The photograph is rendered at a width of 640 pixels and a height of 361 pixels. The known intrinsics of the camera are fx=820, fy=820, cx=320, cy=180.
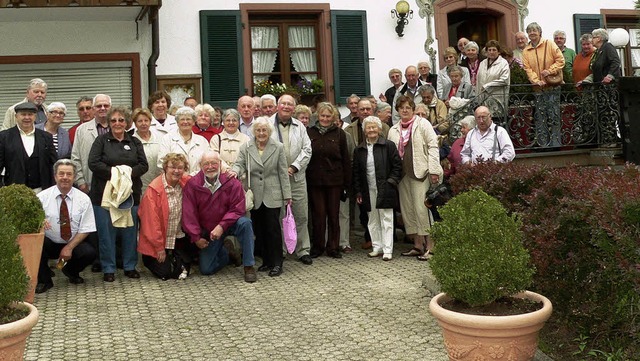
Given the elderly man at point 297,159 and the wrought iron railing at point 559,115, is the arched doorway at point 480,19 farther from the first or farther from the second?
the elderly man at point 297,159

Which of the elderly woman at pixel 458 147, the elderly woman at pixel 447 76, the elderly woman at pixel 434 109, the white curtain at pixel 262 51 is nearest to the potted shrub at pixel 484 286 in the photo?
the elderly woman at pixel 458 147

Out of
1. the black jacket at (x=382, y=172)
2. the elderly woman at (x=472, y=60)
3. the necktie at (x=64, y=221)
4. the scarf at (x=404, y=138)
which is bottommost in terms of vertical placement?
the necktie at (x=64, y=221)

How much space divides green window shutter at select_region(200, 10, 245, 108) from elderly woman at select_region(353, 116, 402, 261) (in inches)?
162

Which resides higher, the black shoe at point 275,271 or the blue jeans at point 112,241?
the blue jeans at point 112,241

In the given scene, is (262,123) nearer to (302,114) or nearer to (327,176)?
(327,176)

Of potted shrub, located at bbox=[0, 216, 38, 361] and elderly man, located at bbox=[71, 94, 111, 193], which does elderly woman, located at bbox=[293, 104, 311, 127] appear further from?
potted shrub, located at bbox=[0, 216, 38, 361]

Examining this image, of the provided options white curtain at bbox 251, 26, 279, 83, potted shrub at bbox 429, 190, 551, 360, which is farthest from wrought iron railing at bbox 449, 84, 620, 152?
potted shrub at bbox 429, 190, 551, 360

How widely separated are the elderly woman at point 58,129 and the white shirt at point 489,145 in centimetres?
448

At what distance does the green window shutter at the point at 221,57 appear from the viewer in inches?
517

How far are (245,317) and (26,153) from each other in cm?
332

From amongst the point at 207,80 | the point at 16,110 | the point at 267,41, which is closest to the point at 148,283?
the point at 16,110

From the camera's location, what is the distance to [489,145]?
9461 millimetres

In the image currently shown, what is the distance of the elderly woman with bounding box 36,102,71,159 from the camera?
29.0ft

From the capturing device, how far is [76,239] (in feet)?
26.3
